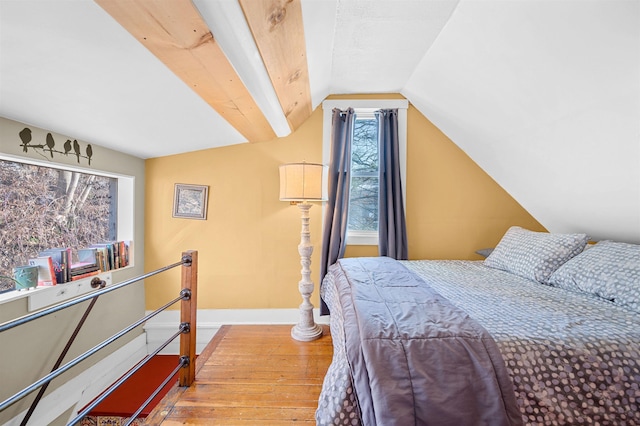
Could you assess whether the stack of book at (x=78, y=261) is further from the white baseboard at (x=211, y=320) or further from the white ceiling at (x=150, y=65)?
the white ceiling at (x=150, y=65)

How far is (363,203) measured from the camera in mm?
2912

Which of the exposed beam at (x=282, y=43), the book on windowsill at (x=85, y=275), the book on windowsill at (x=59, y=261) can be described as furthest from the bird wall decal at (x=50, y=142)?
the exposed beam at (x=282, y=43)

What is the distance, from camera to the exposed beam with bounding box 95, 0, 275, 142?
1.04m

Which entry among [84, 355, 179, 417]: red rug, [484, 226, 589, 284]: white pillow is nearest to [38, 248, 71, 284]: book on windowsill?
[84, 355, 179, 417]: red rug

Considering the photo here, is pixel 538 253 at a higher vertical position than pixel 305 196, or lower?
lower

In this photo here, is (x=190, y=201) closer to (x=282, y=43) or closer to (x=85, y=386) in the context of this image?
(x=85, y=386)

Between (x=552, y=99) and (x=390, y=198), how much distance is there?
4.45 feet

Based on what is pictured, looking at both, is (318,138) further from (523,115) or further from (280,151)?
(523,115)

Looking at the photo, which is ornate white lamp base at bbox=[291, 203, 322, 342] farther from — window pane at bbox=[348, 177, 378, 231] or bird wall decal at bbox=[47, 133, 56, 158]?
bird wall decal at bbox=[47, 133, 56, 158]

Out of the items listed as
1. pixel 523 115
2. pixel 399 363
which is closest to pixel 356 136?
pixel 523 115

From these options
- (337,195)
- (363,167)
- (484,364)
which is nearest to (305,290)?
(337,195)

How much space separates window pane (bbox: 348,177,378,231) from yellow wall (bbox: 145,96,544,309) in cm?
28

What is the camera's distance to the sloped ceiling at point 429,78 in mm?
1184

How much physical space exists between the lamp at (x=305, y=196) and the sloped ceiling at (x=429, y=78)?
473mm
